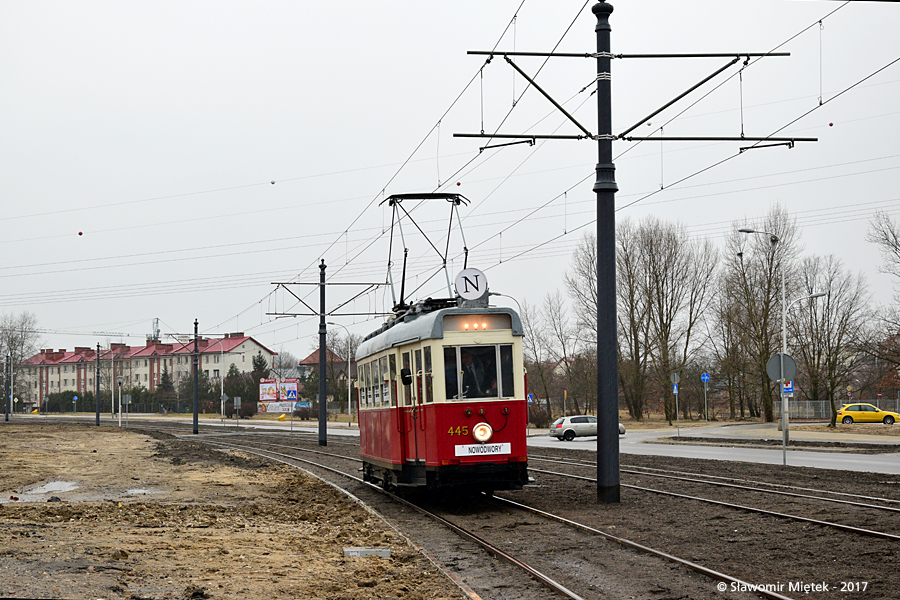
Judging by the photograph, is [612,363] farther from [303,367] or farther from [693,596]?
[303,367]

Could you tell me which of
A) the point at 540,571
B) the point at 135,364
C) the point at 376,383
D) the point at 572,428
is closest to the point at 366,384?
the point at 376,383

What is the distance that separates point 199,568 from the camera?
8680 mm

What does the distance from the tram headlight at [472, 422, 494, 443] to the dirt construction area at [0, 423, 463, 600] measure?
197 cm

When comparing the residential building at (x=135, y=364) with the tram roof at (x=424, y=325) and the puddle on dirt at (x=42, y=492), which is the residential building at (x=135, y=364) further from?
the tram roof at (x=424, y=325)

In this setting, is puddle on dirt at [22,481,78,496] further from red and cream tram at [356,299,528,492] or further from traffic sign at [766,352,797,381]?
traffic sign at [766,352,797,381]

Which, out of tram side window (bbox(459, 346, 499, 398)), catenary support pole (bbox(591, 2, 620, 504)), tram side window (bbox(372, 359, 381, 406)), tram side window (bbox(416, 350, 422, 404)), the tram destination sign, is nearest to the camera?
the tram destination sign

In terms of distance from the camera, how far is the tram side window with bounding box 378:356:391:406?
16.4m

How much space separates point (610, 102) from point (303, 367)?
141 metres

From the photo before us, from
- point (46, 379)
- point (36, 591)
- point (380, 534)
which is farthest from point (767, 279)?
point (46, 379)

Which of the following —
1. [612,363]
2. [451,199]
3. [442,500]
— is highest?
[451,199]

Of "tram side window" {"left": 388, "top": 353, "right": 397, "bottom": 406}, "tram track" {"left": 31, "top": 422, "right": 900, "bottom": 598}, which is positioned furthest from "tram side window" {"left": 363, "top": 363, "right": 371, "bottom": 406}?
"tram track" {"left": 31, "top": 422, "right": 900, "bottom": 598}

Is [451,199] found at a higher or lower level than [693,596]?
higher

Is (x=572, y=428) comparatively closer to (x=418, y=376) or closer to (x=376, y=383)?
(x=376, y=383)

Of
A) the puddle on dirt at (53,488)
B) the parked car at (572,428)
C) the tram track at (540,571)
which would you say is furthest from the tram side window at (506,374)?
the parked car at (572,428)
